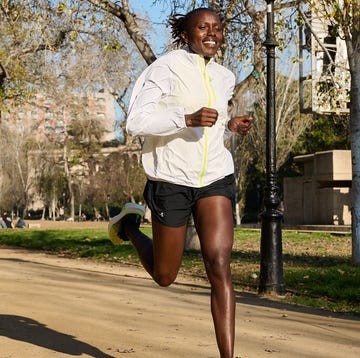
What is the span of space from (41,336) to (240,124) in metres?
2.46

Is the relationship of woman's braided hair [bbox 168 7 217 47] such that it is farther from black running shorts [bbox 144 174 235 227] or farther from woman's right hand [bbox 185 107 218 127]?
black running shorts [bbox 144 174 235 227]

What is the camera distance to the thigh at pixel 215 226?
15.2 feet

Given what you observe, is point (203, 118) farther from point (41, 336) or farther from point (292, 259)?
point (292, 259)

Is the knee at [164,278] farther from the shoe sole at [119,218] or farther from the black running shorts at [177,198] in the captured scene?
the shoe sole at [119,218]

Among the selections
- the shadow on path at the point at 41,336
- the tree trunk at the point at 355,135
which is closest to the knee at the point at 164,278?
the shadow on path at the point at 41,336

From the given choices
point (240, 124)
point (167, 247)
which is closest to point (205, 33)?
point (240, 124)

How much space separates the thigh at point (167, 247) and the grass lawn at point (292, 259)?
15.4ft

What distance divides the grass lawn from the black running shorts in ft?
16.0

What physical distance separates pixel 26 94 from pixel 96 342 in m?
20.8

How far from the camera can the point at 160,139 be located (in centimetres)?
475

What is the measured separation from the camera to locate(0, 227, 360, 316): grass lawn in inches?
406

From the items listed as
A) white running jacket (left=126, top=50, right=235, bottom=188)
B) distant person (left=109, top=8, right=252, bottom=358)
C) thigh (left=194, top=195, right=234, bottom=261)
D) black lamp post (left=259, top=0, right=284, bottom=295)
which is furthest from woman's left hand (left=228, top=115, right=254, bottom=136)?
black lamp post (left=259, top=0, right=284, bottom=295)

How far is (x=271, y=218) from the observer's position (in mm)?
10562

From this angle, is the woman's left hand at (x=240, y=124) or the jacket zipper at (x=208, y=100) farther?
the woman's left hand at (x=240, y=124)
